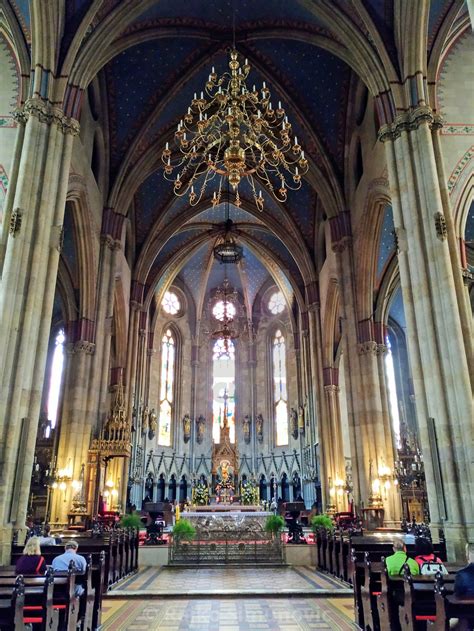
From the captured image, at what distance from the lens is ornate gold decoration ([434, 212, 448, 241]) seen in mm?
12305

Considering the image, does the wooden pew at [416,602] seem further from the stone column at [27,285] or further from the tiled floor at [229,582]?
the stone column at [27,285]

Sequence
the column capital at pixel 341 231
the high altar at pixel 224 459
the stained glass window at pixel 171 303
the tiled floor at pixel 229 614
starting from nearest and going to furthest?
the tiled floor at pixel 229 614
the column capital at pixel 341 231
the high altar at pixel 224 459
the stained glass window at pixel 171 303

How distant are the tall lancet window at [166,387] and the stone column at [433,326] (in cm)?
2268

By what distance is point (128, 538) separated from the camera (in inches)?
518

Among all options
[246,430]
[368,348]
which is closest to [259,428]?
[246,430]

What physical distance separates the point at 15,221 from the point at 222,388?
24.2 metres

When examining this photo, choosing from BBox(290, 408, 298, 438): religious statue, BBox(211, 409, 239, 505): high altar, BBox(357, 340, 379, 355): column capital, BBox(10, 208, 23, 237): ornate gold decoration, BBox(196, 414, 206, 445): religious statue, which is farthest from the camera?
BBox(196, 414, 206, 445): religious statue

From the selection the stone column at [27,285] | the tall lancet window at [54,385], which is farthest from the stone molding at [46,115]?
the tall lancet window at [54,385]

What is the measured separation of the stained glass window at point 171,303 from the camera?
34938 millimetres

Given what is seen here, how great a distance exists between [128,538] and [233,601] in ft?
15.3

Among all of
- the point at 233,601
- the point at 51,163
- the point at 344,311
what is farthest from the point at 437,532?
the point at 51,163

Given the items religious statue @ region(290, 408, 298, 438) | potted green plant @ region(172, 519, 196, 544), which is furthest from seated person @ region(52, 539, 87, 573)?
religious statue @ region(290, 408, 298, 438)

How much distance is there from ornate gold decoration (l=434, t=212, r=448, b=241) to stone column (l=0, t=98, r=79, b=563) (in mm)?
9101

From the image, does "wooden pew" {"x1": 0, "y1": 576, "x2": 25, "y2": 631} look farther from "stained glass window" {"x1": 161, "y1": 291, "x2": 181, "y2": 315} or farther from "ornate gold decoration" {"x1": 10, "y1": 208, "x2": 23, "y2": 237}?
"stained glass window" {"x1": 161, "y1": 291, "x2": 181, "y2": 315}
